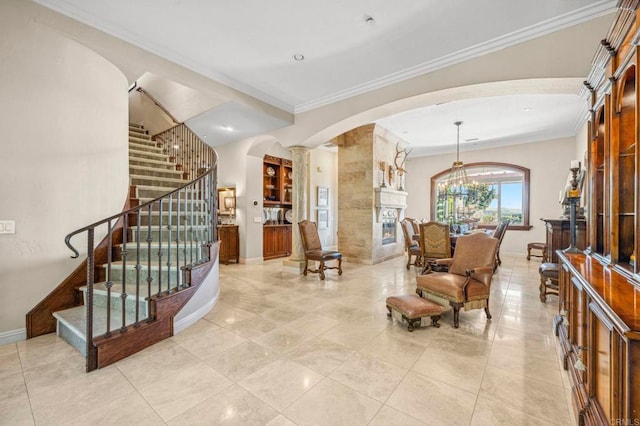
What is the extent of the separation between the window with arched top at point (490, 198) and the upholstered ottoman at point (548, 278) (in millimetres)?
3251

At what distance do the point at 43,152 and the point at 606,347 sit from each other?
4.35 meters

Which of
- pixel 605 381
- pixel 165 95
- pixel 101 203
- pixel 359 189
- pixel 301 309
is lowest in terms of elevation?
pixel 301 309

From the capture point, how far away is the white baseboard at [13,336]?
2369mm

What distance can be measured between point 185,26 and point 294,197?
332 centimetres

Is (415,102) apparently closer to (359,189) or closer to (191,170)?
(359,189)

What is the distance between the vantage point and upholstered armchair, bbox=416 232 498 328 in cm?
284

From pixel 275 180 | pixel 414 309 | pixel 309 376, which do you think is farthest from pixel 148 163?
pixel 414 309

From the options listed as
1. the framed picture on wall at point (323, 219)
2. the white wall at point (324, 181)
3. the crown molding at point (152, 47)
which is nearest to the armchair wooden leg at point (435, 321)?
the crown molding at point (152, 47)

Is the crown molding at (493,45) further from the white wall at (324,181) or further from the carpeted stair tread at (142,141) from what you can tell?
the carpeted stair tread at (142,141)

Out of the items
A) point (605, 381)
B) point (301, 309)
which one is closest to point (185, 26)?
point (301, 309)

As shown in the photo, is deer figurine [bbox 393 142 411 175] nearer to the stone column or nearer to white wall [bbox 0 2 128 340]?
the stone column

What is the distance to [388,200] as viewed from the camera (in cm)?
662

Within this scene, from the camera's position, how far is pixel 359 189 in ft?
21.0

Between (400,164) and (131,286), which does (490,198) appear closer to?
(400,164)
